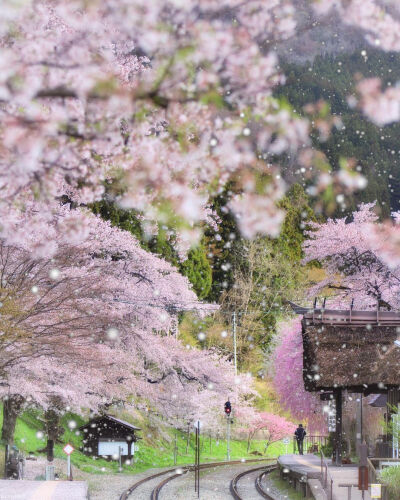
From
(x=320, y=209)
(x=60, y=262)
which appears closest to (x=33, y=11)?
(x=60, y=262)

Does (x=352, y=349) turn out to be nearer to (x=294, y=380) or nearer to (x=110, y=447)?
(x=294, y=380)

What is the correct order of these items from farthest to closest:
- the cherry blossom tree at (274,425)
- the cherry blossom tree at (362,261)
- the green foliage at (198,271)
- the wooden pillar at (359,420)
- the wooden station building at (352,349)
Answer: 1. the green foliage at (198,271)
2. the cherry blossom tree at (274,425)
3. the wooden pillar at (359,420)
4. the cherry blossom tree at (362,261)
5. the wooden station building at (352,349)

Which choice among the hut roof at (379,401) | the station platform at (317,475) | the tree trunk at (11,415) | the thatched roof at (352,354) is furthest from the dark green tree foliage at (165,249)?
the thatched roof at (352,354)

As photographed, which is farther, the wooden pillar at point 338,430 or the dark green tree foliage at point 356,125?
the dark green tree foliage at point 356,125

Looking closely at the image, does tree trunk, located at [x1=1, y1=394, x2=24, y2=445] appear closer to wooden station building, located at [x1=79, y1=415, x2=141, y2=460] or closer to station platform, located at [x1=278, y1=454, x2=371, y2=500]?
wooden station building, located at [x1=79, y1=415, x2=141, y2=460]

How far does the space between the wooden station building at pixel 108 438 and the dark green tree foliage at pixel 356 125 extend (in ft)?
81.0

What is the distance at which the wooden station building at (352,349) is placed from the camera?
1798cm

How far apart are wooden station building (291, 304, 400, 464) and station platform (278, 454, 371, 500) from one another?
203cm

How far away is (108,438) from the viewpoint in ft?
85.4

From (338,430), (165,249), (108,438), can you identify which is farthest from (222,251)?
(338,430)

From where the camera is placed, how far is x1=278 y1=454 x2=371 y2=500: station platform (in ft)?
45.6

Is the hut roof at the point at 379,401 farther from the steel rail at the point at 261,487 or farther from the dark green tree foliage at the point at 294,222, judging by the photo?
the dark green tree foliage at the point at 294,222

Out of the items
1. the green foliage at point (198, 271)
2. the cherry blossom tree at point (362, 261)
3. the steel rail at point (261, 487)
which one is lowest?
the steel rail at point (261, 487)

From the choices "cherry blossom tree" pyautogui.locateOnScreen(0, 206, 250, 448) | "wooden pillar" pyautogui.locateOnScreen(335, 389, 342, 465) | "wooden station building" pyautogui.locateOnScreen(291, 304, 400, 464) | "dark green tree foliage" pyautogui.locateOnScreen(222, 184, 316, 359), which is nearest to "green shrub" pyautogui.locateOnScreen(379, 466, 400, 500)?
"wooden station building" pyautogui.locateOnScreen(291, 304, 400, 464)
